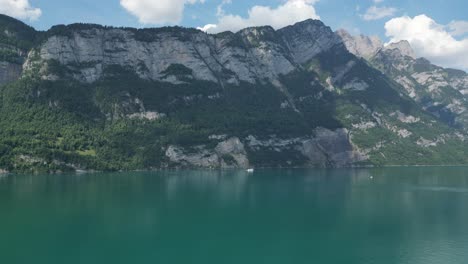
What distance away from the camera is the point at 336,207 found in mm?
97062

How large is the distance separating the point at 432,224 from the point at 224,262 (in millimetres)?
42195

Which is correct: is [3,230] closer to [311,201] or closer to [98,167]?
[311,201]

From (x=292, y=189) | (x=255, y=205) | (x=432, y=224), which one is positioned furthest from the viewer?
(x=292, y=189)

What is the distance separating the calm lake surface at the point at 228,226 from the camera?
2290 inches

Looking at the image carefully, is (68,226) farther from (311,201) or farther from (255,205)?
(311,201)

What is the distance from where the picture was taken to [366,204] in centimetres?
10294

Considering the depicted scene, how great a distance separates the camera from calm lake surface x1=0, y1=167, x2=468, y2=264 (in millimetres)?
58156

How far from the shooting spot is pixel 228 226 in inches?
2985

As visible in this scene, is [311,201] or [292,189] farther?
[292,189]

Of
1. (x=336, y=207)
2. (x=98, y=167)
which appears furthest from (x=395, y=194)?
(x=98, y=167)

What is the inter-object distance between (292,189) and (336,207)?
35262mm

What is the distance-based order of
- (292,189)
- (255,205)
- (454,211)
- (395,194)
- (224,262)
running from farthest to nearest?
(292,189) → (395,194) → (255,205) → (454,211) → (224,262)

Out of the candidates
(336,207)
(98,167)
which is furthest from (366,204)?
(98,167)

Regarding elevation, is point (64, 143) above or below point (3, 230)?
above
